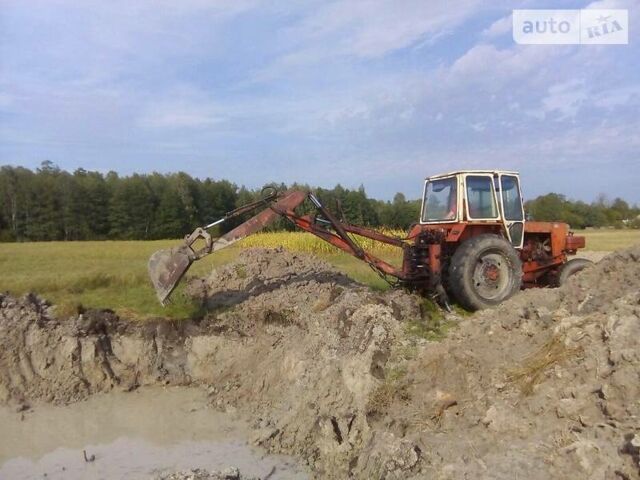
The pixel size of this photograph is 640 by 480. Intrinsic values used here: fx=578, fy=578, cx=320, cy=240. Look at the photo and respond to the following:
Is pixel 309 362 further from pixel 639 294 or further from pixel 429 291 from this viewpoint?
pixel 639 294

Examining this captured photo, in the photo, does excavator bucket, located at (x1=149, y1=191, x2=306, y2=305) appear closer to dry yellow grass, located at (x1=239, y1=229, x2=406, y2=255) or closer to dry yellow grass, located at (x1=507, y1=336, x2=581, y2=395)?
dry yellow grass, located at (x1=507, y1=336, x2=581, y2=395)

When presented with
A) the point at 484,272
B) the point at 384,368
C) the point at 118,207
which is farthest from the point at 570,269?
the point at 118,207

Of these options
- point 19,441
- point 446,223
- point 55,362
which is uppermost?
point 446,223

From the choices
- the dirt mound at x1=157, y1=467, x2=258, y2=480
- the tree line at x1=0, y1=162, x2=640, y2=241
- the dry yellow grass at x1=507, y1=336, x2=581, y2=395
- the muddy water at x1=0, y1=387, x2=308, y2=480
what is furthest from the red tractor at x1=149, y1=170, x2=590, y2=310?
the tree line at x1=0, y1=162, x2=640, y2=241

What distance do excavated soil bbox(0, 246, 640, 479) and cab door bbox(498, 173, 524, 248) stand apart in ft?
7.04

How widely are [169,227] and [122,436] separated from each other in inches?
1608

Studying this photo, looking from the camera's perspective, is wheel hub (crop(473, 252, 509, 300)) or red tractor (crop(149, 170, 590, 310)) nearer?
red tractor (crop(149, 170, 590, 310))

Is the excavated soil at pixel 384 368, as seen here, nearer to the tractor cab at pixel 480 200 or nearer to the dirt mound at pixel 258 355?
the dirt mound at pixel 258 355

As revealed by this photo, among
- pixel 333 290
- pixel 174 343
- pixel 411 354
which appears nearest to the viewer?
pixel 411 354

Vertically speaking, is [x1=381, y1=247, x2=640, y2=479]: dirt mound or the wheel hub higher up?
the wheel hub

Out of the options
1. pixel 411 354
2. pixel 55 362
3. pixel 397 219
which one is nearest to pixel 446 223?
pixel 411 354

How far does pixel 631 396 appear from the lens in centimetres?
435

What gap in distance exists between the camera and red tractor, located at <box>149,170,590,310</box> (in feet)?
28.3

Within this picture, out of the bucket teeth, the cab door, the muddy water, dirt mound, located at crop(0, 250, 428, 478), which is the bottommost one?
the muddy water
